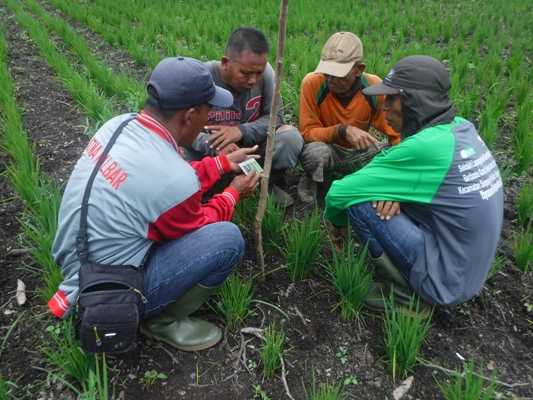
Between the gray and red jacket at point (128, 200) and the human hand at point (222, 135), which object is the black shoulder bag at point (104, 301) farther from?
the human hand at point (222, 135)

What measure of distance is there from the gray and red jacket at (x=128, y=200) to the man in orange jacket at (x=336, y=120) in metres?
1.14

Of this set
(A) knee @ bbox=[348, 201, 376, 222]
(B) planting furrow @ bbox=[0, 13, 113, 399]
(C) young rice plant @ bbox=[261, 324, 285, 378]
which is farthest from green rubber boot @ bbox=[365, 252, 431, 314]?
(B) planting furrow @ bbox=[0, 13, 113, 399]

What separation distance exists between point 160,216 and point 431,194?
0.96 metres

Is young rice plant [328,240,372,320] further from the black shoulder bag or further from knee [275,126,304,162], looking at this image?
knee [275,126,304,162]

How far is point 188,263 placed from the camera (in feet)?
4.88

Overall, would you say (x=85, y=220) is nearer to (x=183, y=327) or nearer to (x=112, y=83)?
(x=183, y=327)

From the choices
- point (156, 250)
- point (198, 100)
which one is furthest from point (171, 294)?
point (198, 100)

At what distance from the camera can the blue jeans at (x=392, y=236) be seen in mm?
1661

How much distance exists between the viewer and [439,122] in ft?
5.28

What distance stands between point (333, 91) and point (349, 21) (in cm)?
411

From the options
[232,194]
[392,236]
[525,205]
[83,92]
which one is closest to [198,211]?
→ [232,194]

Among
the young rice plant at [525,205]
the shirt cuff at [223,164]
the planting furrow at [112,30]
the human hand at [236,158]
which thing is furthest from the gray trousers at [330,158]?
the planting furrow at [112,30]

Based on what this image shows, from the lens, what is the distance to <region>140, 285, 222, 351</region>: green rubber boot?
1.60 metres

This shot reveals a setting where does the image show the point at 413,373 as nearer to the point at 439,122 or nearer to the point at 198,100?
the point at 439,122
